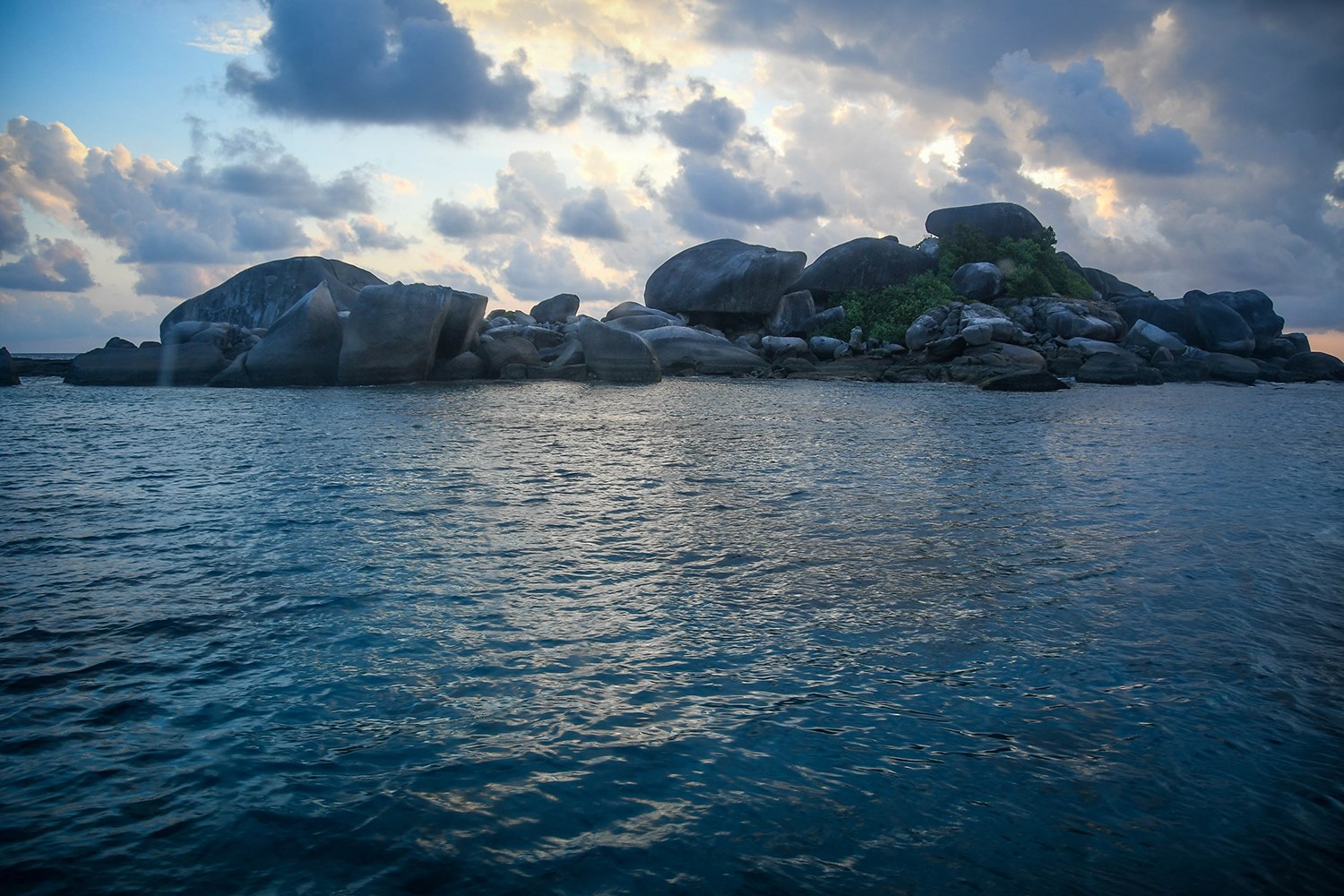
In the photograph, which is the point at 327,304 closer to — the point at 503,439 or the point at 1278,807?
the point at 503,439

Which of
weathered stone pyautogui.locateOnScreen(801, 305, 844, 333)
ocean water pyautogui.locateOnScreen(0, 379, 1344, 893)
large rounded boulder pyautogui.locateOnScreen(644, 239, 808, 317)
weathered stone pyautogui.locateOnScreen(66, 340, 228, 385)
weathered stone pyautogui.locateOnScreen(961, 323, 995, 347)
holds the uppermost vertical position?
large rounded boulder pyautogui.locateOnScreen(644, 239, 808, 317)

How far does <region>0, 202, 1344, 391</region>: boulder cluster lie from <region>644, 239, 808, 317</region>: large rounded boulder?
0.10 meters

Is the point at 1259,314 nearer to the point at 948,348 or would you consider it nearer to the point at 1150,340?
the point at 1150,340

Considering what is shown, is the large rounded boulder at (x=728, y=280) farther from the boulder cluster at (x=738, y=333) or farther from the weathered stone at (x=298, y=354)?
the weathered stone at (x=298, y=354)

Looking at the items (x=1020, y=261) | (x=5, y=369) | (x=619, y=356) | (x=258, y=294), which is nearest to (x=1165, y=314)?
(x=1020, y=261)

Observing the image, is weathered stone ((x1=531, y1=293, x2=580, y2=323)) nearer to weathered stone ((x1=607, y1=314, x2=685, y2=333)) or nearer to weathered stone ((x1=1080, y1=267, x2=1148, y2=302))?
weathered stone ((x1=607, y1=314, x2=685, y2=333))

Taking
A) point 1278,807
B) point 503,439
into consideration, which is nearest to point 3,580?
point 1278,807

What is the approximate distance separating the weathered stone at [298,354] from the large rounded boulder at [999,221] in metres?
36.8

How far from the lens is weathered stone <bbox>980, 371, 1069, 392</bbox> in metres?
27.3

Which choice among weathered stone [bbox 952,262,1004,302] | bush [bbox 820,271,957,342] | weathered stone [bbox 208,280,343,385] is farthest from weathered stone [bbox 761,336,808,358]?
weathered stone [bbox 208,280,343,385]

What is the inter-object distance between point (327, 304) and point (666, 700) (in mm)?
30551

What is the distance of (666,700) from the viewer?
153 inches

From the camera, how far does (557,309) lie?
56.3 m

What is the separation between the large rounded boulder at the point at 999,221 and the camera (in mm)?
50969
